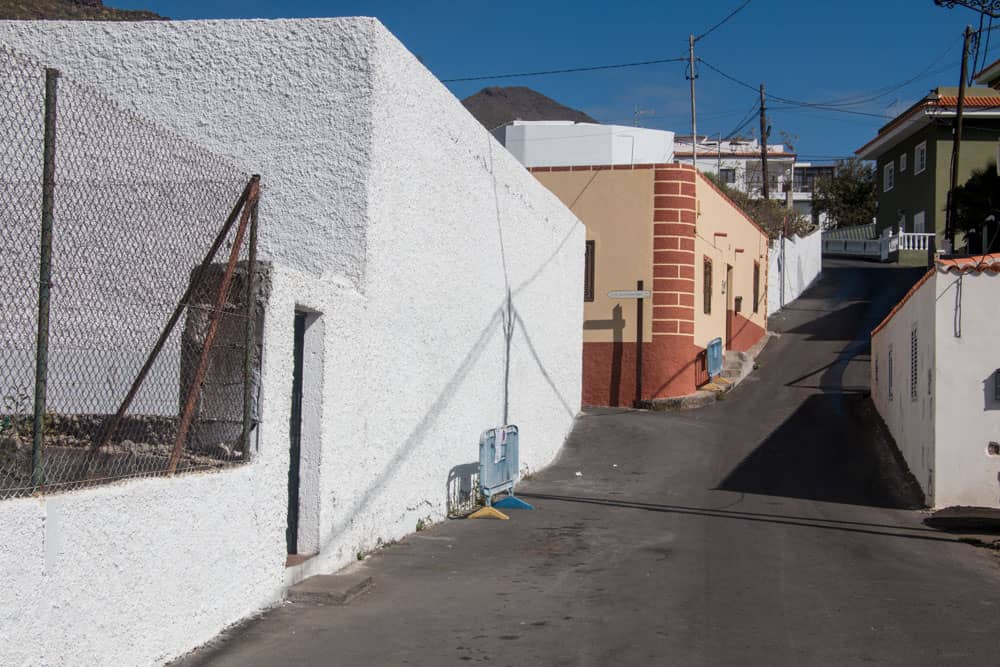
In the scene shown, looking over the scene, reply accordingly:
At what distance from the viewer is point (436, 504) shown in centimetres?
1130

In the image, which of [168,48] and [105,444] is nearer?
[105,444]

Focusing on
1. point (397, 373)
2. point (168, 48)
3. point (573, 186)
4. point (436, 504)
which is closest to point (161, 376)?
point (397, 373)

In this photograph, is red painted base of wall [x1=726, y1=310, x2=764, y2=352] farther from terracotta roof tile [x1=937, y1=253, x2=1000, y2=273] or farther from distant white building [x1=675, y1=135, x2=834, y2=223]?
distant white building [x1=675, y1=135, x2=834, y2=223]

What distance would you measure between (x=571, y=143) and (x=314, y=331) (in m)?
28.0

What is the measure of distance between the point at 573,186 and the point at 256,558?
16.3 meters

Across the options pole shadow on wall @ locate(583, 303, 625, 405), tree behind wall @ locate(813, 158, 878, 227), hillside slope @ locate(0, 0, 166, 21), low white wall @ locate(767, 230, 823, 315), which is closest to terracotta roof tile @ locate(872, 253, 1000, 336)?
pole shadow on wall @ locate(583, 303, 625, 405)

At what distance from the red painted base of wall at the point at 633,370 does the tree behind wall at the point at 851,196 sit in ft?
143

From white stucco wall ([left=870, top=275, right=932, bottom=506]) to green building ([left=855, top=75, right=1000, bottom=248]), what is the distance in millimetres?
21914

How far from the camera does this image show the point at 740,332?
27281 mm

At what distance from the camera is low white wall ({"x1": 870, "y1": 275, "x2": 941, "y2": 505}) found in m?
13.1

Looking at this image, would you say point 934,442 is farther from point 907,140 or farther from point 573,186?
point 907,140

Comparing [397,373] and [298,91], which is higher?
[298,91]

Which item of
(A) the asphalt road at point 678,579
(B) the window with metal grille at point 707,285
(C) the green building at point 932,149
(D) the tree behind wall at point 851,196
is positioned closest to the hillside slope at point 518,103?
(D) the tree behind wall at point 851,196

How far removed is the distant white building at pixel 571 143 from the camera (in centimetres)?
3494
